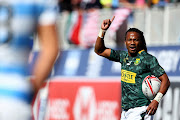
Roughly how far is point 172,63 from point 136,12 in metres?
2.64

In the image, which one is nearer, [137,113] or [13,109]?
[13,109]

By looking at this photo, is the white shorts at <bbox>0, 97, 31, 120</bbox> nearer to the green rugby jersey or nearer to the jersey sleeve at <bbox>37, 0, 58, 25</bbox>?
the jersey sleeve at <bbox>37, 0, 58, 25</bbox>

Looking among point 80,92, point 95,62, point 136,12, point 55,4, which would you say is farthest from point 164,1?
point 55,4

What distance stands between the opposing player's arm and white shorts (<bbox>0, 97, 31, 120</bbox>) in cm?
15

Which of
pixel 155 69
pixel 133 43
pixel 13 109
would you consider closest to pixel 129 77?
pixel 155 69

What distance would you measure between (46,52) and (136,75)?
3219 millimetres

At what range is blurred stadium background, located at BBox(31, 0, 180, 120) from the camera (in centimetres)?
1091

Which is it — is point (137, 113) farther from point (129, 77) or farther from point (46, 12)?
point (46, 12)

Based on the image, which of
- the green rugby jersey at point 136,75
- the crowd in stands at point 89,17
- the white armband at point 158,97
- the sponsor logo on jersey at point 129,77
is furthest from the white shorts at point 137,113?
the crowd in stands at point 89,17

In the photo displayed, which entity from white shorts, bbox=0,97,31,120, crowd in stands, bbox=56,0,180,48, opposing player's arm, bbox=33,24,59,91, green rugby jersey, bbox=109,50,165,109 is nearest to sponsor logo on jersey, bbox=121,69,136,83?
green rugby jersey, bbox=109,50,165,109

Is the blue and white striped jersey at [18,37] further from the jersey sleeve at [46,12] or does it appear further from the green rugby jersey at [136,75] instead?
the green rugby jersey at [136,75]

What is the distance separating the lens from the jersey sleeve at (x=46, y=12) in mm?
3045

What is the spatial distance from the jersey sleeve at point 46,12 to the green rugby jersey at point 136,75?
3158mm

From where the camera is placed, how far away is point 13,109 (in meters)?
2.94
